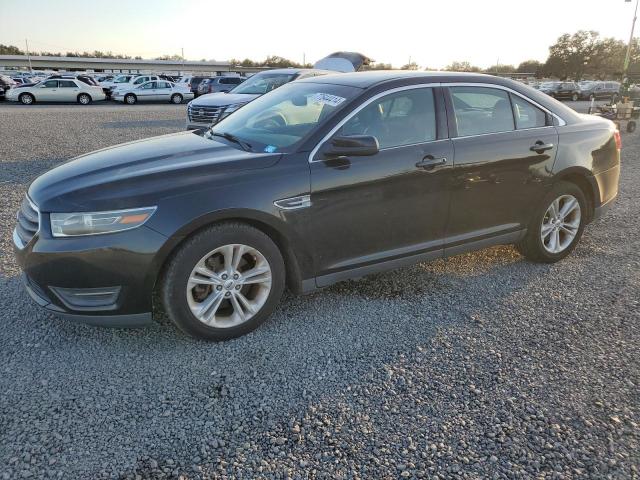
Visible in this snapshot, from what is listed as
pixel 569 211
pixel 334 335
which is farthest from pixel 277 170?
pixel 569 211

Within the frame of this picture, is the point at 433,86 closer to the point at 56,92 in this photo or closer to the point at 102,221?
the point at 102,221

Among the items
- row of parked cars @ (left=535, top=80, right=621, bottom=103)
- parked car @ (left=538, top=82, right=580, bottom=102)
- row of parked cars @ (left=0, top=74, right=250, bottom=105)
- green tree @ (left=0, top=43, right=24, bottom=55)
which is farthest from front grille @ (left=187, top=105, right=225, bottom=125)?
green tree @ (left=0, top=43, right=24, bottom=55)

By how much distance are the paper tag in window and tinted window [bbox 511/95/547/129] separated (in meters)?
1.62

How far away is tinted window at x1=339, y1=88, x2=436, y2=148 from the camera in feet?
11.8

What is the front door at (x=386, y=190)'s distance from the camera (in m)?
3.40

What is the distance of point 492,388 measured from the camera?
2855 mm

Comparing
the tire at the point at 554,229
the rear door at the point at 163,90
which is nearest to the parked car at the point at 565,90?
the rear door at the point at 163,90

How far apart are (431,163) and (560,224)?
1749 millimetres

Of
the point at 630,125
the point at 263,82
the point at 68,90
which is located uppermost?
the point at 68,90

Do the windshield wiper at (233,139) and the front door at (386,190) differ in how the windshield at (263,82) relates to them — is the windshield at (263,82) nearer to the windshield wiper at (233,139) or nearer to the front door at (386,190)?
the windshield wiper at (233,139)

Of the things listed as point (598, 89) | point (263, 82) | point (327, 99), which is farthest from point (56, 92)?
point (598, 89)

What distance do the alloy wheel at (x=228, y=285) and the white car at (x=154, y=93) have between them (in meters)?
28.0

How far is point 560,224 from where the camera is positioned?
4.64 meters

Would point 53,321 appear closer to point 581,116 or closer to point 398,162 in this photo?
point 398,162
